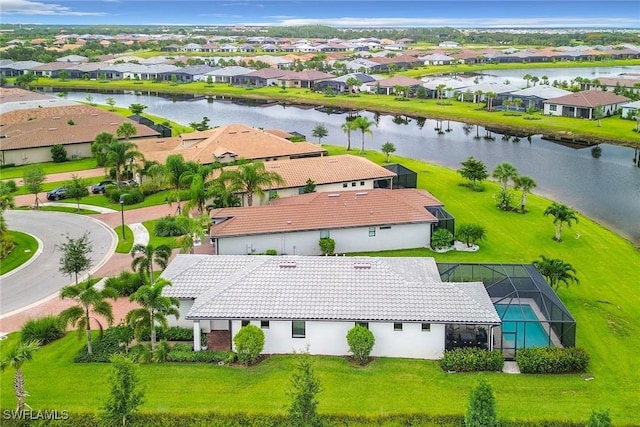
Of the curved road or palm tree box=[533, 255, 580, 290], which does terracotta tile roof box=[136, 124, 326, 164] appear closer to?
the curved road

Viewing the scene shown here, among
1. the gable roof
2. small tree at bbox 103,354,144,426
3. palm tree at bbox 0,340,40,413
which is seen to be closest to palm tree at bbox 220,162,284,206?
the gable roof

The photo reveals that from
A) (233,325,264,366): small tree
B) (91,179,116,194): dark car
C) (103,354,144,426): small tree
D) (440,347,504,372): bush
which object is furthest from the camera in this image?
(91,179,116,194): dark car

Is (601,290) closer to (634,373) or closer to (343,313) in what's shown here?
(634,373)

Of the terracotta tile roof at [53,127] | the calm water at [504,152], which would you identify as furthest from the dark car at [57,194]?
the calm water at [504,152]

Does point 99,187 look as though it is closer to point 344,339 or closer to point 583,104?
point 344,339

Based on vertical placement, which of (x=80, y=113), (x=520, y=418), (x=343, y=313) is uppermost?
(x=80, y=113)

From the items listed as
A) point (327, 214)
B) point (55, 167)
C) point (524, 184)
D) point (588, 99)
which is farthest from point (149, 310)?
point (588, 99)

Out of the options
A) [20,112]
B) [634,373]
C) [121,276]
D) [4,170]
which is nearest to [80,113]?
[20,112]
